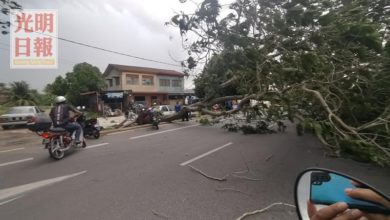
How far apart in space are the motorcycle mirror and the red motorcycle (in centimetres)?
750

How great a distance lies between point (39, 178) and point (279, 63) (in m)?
6.52

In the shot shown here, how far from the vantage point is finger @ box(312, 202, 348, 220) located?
3.39ft

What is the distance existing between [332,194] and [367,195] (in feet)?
0.46

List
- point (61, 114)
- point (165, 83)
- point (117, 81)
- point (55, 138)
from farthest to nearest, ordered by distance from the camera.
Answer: point (165, 83)
point (117, 81)
point (61, 114)
point (55, 138)

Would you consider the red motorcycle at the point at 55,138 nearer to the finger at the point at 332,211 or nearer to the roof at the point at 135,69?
the finger at the point at 332,211

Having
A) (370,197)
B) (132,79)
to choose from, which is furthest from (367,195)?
(132,79)

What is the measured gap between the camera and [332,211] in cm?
104

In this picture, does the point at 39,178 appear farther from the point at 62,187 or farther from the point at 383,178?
the point at 383,178

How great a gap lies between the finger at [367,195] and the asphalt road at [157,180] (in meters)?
3.08

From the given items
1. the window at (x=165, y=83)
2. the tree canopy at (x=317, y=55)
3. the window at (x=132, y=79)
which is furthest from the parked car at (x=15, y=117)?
the window at (x=165, y=83)

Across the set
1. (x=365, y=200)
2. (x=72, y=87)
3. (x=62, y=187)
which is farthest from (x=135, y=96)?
(x=365, y=200)

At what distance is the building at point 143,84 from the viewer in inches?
A: 1457

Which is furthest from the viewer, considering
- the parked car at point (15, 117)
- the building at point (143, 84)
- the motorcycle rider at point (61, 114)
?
the building at point (143, 84)

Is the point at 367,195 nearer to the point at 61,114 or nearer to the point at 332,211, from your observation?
the point at 332,211
